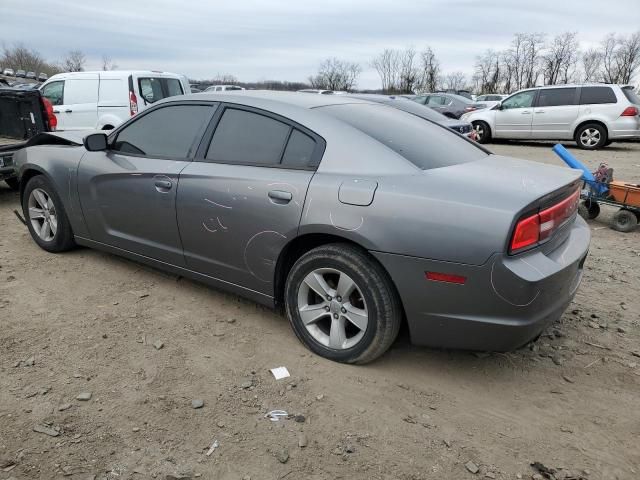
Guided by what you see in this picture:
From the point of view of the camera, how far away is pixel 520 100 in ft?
47.0

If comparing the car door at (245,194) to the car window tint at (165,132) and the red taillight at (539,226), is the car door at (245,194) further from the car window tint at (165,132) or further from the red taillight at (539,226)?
the red taillight at (539,226)

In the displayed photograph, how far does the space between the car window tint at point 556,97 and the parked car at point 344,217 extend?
11570 mm

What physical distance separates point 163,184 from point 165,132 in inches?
17.8

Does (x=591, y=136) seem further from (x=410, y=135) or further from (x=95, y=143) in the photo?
(x=95, y=143)

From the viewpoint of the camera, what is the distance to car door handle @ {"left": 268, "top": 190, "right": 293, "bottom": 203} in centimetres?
289

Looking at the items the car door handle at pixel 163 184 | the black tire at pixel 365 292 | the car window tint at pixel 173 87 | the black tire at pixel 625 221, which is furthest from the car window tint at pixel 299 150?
the car window tint at pixel 173 87

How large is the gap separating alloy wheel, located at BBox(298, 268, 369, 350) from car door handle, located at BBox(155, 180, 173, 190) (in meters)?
Answer: 1.20

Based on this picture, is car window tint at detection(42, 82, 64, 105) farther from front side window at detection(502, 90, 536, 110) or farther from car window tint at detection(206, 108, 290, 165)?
front side window at detection(502, 90, 536, 110)

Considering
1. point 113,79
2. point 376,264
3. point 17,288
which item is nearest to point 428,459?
point 376,264

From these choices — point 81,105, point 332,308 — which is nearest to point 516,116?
point 81,105

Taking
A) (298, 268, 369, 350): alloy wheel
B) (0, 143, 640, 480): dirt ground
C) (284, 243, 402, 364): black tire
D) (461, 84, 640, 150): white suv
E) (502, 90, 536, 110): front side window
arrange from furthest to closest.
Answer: (502, 90, 536, 110): front side window < (461, 84, 640, 150): white suv < (298, 268, 369, 350): alloy wheel < (284, 243, 402, 364): black tire < (0, 143, 640, 480): dirt ground

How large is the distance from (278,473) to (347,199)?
1364 mm

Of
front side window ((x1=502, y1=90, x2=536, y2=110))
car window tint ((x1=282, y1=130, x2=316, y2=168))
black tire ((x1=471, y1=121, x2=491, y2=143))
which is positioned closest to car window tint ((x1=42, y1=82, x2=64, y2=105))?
car window tint ((x1=282, y1=130, x2=316, y2=168))

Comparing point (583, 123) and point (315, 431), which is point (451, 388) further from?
point (583, 123)
